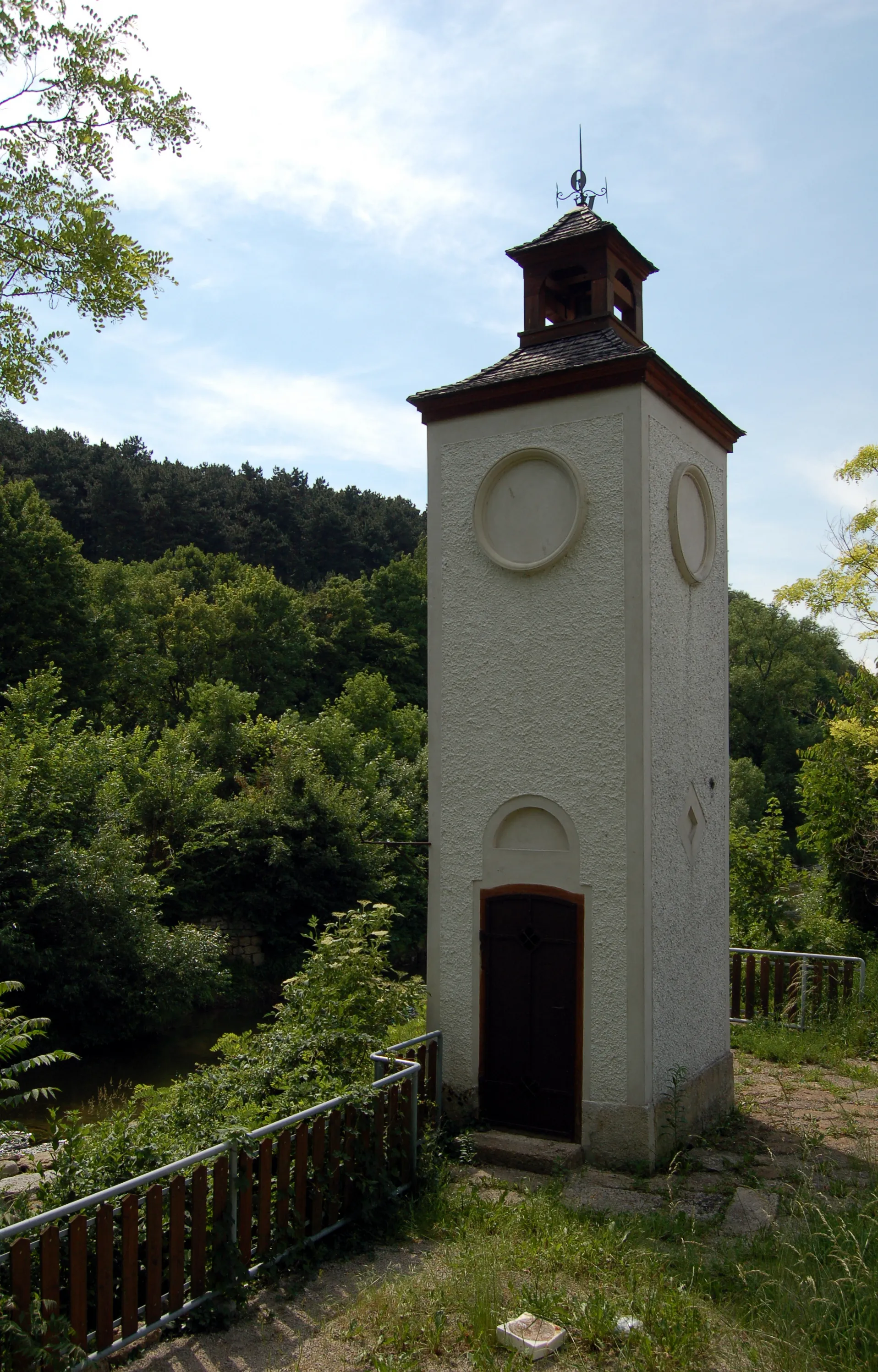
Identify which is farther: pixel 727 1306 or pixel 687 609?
pixel 687 609

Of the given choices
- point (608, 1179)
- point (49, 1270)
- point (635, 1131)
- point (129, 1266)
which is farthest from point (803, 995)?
point (49, 1270)

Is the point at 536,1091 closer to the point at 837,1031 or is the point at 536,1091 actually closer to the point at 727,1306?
the point at 727,1306

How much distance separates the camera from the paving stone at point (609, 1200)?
6793mm

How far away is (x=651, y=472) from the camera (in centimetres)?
842

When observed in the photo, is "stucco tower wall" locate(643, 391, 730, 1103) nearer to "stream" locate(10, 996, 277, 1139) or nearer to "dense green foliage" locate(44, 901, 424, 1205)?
"dense green foliage" locate(44, 901, 424, 1205)

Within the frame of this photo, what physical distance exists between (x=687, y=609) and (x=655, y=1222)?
4.89 m

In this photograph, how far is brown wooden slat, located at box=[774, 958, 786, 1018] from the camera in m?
12.5

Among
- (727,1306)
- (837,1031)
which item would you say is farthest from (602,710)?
(837,1031)

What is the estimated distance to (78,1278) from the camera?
15.2 feet

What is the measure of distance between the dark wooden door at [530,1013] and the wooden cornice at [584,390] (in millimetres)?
4208

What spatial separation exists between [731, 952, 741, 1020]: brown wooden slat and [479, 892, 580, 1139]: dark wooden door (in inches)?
206

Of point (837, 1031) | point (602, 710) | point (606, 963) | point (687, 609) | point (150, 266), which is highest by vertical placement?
point (150, 266)

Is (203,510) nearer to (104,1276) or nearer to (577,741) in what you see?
(577,741)

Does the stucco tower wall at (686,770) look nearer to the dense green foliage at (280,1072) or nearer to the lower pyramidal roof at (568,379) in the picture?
the lower pyramidal roof at (568,379)
